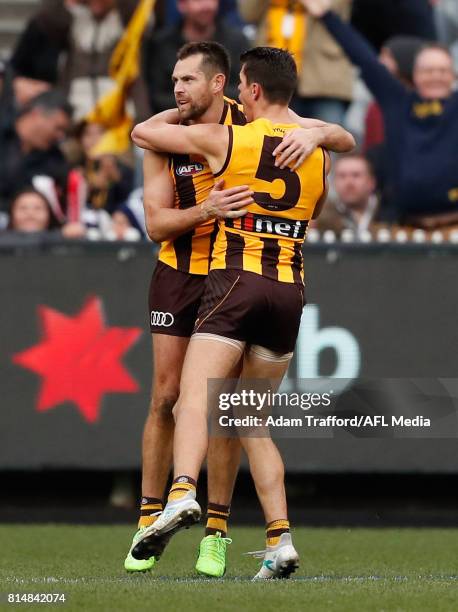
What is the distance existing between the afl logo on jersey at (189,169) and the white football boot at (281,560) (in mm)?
1722

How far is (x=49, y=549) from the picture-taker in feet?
28.5

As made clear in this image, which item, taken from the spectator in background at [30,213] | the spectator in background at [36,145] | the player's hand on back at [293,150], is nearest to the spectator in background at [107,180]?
the spectator in background at [36,145]

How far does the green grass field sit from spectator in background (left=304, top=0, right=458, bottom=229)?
2.49 metres

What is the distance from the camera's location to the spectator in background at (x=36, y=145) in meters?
12.4

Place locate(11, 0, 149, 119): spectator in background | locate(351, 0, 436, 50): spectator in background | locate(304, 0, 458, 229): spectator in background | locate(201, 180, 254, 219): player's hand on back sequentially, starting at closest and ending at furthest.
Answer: locate(201, 180, 254, 219): player's hand on back
locate(304, 0, 458, 229): spectator in background
locate(11, 0, 149, 119): spectator in background
locate(351, 0, 436, 50): spectator in background

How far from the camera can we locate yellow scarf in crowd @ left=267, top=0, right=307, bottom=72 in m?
12.3

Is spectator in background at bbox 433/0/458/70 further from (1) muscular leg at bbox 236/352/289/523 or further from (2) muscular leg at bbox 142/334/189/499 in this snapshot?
(1) muscular leg at bbox 236/352/289/523

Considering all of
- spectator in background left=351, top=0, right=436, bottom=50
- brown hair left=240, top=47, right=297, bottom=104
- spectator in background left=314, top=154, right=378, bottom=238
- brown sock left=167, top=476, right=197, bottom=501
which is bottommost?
brown sock left=167, top=476, right=197, bottom=501

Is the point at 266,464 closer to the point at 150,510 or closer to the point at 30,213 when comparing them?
the point at 150,510

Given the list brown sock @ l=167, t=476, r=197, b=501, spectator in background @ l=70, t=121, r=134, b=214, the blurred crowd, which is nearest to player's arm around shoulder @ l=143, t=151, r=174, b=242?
brown sock @ l=167, t=476, r=197, b=501

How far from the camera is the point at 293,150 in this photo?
6.70 m

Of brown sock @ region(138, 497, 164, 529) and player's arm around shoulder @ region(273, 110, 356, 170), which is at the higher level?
player's arm around shoulder @ region(273, 110, 356, 170)

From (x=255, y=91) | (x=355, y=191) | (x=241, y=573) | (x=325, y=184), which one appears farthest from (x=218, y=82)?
(x=355, y=191)
